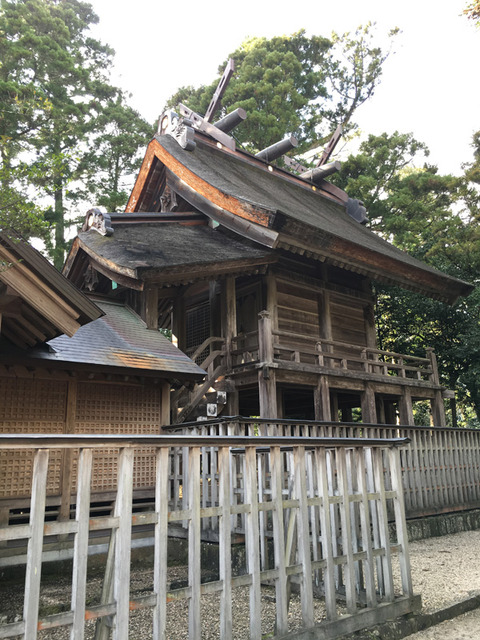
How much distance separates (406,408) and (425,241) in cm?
841

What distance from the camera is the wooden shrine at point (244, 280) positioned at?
10.3m

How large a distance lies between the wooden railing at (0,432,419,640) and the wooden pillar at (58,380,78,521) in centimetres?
Answer: 237

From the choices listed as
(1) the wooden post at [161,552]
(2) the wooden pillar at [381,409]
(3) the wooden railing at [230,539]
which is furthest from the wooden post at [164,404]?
(2) the wooden pillar at [381,409]

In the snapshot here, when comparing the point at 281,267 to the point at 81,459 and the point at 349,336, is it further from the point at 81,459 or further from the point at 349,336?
the point at 81,459

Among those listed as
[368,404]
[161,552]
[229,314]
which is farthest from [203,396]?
[161,552]

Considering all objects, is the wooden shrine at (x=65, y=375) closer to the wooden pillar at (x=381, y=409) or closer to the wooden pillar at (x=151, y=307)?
the wooden pillar at (x=151, y=307)

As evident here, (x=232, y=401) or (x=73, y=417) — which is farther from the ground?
(x=232, y=401)

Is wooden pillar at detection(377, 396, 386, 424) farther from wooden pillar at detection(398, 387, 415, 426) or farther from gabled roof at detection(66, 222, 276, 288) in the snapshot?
gabled roof at detection(66, 222, 276, 288)

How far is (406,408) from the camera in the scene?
13125 millimetres

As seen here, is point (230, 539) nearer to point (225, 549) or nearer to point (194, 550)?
point (225, 549)

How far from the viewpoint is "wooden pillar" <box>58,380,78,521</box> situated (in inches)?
280

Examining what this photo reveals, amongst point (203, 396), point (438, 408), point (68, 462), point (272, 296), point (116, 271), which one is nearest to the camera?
point (68, 462)

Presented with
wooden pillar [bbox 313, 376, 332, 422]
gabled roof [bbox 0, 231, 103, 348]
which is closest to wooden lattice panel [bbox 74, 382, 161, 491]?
gabled roof [bbox 0, 231, 103, 348]

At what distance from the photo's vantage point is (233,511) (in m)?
3.48
